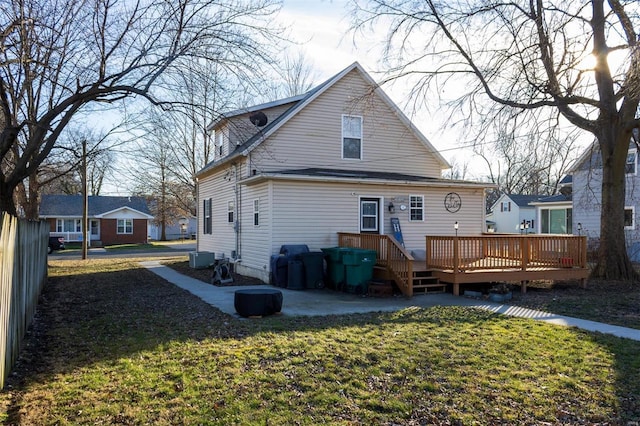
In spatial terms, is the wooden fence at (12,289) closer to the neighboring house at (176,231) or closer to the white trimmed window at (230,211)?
the white trimmed window at (230,211)

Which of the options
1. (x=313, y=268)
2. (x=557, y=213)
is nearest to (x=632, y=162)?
(x=557, y=213)

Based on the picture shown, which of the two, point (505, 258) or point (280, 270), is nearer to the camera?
point (505, 258)

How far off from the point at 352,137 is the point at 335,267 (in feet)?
17.1

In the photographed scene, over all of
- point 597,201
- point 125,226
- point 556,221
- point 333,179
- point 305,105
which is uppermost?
point 305,105

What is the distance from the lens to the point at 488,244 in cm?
1248

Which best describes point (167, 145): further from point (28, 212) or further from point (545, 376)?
point (545, 376)

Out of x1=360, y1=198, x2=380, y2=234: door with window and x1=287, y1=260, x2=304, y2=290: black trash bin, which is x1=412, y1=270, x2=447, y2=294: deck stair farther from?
x1=360, y1=198, x2=380, y2=234: door with window

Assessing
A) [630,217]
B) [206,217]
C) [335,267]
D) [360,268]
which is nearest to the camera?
[360,268]

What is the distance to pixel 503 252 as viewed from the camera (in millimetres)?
12492

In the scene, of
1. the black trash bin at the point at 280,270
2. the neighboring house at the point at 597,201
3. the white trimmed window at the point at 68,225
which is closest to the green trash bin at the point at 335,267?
the black trash bin at the point at 280,270

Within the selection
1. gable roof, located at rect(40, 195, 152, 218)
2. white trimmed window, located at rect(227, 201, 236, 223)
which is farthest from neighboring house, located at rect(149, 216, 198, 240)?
white trimmed window, located at rect(227, 201, 236, 223)

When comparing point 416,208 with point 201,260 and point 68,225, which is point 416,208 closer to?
point 201,260

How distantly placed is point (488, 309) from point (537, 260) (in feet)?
12.9

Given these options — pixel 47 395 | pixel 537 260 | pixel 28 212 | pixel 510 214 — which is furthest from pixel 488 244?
pixel 510 214
